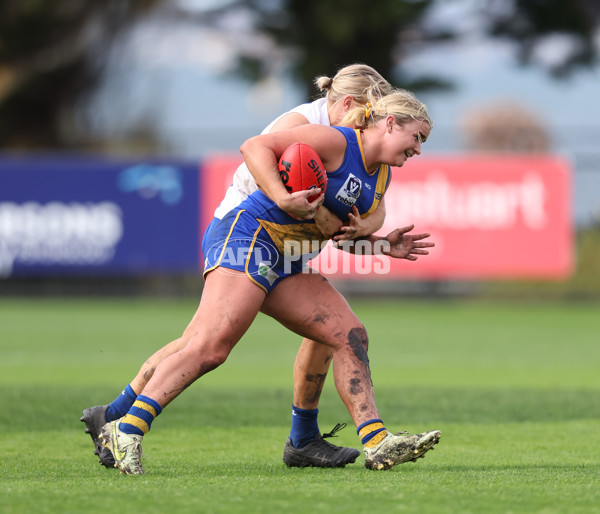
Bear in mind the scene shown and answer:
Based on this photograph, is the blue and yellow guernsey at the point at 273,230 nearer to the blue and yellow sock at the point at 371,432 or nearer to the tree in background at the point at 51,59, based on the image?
the blue and yellow sock at the point at 371,432

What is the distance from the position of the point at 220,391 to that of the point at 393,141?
14.4 ft

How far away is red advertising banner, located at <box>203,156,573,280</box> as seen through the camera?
782 inches

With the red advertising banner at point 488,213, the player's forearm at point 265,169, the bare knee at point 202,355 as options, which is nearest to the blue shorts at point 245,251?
the player's forearm at point 265,169

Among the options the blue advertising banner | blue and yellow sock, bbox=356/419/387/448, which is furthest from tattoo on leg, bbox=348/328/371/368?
the blue advertising banner

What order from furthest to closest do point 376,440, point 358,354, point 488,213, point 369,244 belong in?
1. point 488,213
2. point 369,244
3. point 358,354
4. point 376,440

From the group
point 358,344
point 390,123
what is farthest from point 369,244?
point 390,123

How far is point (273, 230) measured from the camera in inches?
209

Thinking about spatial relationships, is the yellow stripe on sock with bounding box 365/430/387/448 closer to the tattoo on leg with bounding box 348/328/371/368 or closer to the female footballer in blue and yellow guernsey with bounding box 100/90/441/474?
the female footballer in blue and yellow guernsey with bounding box 100/90/441/474

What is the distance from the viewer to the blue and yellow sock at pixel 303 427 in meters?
5.64

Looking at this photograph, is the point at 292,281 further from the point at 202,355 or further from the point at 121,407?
the point at 121,407

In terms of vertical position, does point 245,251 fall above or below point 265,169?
below

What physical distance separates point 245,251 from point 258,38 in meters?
20.9

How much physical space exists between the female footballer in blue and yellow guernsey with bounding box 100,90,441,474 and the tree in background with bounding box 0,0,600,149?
59.7 feet

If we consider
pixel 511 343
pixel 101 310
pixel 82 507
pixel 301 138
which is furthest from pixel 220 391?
pixel 101 310
